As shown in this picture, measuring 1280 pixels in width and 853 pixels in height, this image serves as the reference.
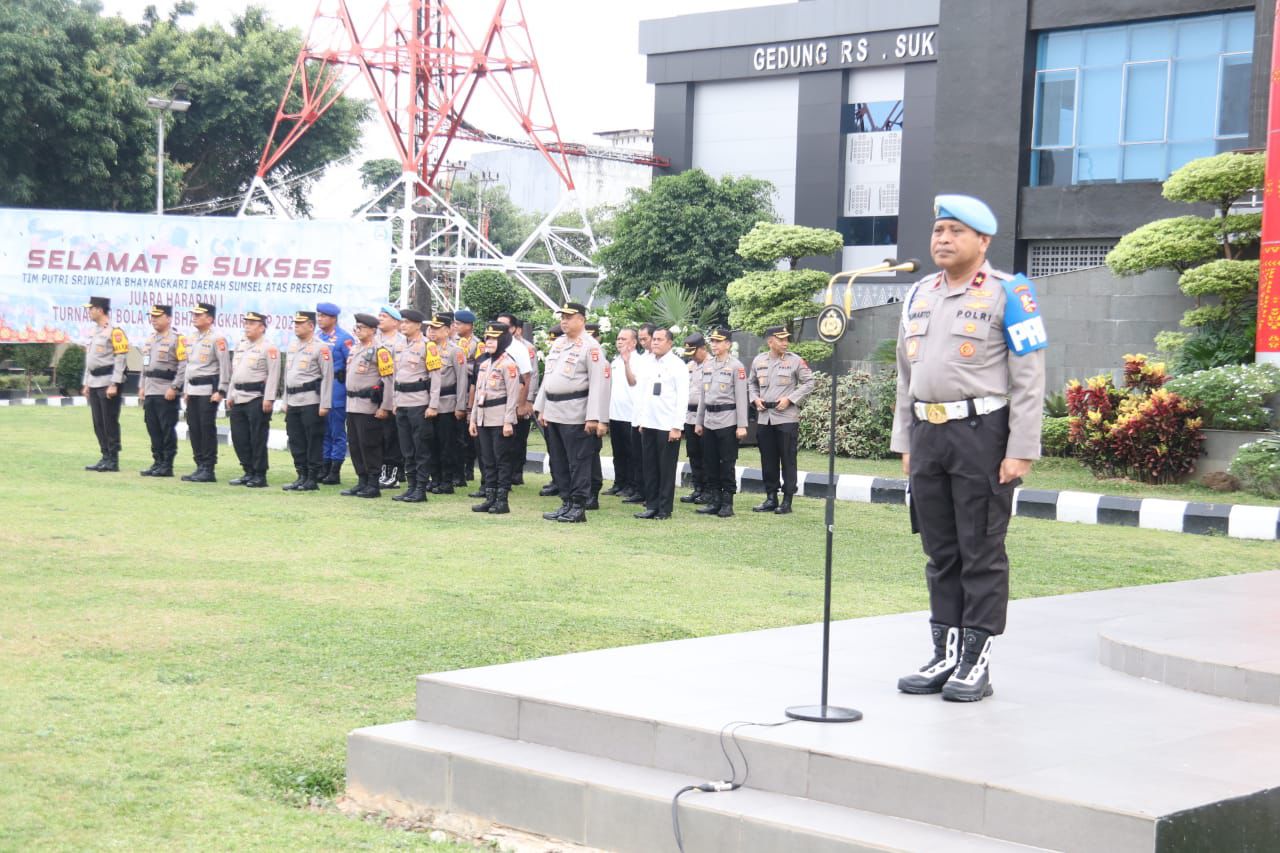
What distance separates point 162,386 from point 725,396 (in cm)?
594

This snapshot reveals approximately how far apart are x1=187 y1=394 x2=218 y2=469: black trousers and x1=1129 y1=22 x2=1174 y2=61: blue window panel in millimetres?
16018

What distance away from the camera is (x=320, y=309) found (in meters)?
14.5

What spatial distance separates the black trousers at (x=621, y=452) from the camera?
48.5 feet

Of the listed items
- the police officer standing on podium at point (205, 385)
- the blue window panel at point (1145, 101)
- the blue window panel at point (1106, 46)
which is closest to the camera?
the police officer standing on podium at point (205, 385)

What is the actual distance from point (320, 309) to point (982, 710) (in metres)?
10.7

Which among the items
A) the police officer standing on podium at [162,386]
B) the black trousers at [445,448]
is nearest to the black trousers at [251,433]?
the police officer standing on podium at [162,386]

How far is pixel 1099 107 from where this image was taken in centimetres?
2359

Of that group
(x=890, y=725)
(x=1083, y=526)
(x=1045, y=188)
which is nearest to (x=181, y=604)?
(x=890, y=725)

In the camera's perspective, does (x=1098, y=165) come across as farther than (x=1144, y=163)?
Yes

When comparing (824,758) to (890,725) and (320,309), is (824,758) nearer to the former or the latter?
(890,725)

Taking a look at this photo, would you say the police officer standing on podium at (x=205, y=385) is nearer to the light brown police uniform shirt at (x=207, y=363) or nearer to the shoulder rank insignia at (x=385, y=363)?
the light brown police uniform shirt at (x=207, y=363)

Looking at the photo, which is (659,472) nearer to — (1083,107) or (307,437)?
(307,437)

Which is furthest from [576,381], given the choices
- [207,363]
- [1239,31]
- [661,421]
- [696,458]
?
[1239,31]

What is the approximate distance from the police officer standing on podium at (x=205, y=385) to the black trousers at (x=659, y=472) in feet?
→ 15.2
